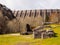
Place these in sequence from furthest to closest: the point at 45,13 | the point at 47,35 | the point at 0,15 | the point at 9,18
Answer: the point at 45,13 → the point at 9,18 → the point at 0,15 → the point at 47,35

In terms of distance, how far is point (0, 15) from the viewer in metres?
89.8

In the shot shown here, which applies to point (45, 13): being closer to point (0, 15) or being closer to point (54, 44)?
point (0, 15)

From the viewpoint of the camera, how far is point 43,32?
49.1 m

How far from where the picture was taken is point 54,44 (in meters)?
39.2

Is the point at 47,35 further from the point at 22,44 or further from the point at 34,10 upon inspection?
the point at 34,10

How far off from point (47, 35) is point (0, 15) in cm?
4457

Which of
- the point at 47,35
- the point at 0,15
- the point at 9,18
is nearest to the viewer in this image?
the point at 47,35

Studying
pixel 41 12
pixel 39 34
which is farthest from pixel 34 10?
pixel 39 34

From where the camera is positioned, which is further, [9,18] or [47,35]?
[9,18]

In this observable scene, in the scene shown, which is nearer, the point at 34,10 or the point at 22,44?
the point at 22,44

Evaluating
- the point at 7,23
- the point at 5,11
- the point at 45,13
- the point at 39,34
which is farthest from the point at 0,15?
the point at 45,13

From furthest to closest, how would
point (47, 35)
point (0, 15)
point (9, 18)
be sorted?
point (9, 18), point (0, 15), point (47, 35)

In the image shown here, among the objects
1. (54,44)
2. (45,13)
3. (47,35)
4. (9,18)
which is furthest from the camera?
(45,13)

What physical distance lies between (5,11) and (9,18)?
3.39 meters
